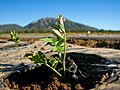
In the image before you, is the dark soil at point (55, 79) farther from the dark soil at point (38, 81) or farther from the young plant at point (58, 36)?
the young plant at point (58, 36)

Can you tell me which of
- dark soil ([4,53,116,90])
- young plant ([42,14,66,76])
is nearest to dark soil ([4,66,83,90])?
dark soil ([4,53,116,90])

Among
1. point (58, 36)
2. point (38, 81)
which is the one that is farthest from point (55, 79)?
point (58, 36)

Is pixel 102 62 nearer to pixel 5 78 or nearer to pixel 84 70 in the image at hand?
pixel 84 70

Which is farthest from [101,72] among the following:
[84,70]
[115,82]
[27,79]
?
[27,79]

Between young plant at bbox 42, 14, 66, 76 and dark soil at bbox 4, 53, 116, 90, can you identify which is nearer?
dark soil at bbox 4, 53, 116, 90

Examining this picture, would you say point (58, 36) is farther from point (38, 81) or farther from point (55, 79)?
point (38, 81)

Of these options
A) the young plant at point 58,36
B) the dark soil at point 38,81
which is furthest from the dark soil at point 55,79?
the young plant at point 58,36

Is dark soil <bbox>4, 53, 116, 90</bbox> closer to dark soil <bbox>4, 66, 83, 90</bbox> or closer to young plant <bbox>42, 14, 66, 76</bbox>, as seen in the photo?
dark soil <bbox>4, 66, 83, 90</bbox>

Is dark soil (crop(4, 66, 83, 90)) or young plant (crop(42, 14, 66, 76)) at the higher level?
young plant (crop(42, 14, 66, 76))

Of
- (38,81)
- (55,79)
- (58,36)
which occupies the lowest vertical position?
(38,81)

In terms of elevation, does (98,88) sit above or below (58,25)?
below

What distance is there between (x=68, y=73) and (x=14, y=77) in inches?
41.6

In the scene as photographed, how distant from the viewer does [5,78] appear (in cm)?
550

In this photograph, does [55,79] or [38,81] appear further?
[38,81]
